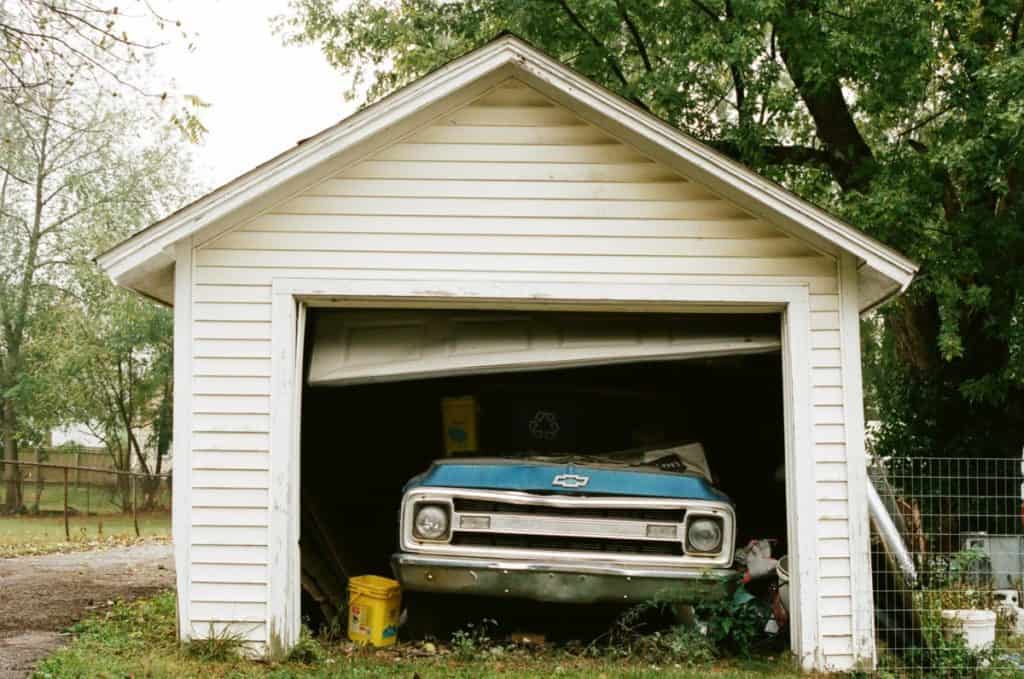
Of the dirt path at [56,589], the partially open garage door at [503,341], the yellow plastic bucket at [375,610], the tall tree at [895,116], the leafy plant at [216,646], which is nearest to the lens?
the leafy plant at [216,646]

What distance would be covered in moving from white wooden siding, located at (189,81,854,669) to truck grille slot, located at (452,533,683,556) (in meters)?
1.19

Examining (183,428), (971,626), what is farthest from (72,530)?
(971,626)

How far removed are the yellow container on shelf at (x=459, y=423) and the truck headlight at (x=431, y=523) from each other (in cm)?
153

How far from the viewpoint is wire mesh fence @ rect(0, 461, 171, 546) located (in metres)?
21.2

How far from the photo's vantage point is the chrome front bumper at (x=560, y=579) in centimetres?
716

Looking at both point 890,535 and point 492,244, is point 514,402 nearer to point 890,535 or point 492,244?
point 492,244

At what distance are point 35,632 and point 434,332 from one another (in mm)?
3944

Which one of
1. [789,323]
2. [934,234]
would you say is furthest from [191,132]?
[934,234]

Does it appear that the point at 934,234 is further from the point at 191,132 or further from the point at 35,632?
the point at 35,632

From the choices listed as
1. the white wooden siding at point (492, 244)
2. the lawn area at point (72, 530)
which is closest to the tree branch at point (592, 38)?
the white wooden siding at point (492, 244)

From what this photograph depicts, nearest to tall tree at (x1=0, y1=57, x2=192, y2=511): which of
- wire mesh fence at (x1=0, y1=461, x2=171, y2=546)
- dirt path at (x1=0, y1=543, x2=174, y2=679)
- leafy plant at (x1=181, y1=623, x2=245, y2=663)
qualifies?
wire mesh fence at (x1=0, y1=461, x2=171, y2=546)

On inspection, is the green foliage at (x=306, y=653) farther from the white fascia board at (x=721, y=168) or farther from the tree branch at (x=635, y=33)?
the tree branch at (x=635, y=33)

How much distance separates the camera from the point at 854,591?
7355 mm

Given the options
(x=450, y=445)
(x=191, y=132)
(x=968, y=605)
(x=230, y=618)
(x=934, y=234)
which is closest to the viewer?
(x=230, y=618)
